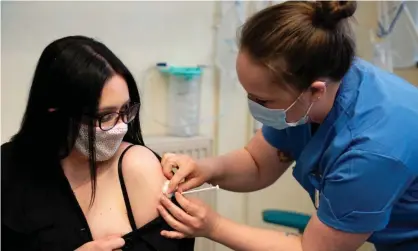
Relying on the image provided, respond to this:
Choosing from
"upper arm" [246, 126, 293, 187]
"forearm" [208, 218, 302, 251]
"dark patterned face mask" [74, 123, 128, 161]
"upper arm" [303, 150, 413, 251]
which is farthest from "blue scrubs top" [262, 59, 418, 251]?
"dark patterned face mask" [74, 123, 128, 161]

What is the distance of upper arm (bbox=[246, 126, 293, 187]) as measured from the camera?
1588mm

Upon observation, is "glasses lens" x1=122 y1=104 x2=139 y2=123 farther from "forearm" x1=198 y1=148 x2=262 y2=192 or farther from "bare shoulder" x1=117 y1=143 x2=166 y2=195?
"forearm" x1=198 y1=148 x2=262 y2=192

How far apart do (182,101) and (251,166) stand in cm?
59

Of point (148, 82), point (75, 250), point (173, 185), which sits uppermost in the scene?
point (148, 82)

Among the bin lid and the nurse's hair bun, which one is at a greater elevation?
the nurse's hair bun

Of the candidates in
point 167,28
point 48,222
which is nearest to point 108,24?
point 167,28

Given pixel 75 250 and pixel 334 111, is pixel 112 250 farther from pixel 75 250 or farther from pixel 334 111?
pixel 334 111

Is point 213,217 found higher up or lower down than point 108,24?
lower down

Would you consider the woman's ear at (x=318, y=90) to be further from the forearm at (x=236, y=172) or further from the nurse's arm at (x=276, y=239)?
the forearm at (x=236, y=172)

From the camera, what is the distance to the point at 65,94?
121 centimetres

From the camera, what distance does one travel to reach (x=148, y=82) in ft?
6.77

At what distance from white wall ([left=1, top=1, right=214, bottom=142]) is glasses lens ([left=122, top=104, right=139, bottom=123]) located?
681 millimetres

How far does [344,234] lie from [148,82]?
1129mm

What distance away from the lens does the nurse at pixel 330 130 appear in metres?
1.13
